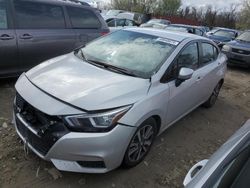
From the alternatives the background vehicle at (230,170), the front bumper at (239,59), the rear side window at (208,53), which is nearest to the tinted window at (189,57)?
the rear side window at (208,53)

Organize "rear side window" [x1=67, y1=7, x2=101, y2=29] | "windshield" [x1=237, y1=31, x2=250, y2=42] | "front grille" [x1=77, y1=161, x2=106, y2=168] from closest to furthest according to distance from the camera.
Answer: "front grille" [x1=77, y1=161, x2=106, y2=168], "rear side window" [x1=67, y1=7, x2=101, y2=29], "windshield" [x1=237, y1=31, x2=250, y2=42]

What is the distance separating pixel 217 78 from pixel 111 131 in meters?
3.47

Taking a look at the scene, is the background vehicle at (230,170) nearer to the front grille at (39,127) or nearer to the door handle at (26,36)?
the front grille at (39,127)

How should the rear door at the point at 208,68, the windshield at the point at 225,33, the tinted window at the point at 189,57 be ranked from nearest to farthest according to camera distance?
the tinted window at the point at 189,57, the rear door at the point at 208,68, the windshield at the point at 225,33

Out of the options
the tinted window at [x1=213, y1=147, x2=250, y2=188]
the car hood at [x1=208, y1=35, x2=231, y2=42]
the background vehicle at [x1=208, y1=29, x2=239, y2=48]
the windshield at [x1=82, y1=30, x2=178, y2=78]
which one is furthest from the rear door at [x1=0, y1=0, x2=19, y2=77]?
the background vehicle at [x1=208, y1=29, x2=239, y2=48]

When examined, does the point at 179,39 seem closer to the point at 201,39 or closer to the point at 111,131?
the point at 201,39

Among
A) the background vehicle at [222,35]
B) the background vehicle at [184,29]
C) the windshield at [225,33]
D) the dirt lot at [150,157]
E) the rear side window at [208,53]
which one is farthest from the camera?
the windshield at [225,33]

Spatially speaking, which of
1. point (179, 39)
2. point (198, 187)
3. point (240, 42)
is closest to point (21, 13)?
point (179, 39)

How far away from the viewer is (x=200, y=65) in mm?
4875

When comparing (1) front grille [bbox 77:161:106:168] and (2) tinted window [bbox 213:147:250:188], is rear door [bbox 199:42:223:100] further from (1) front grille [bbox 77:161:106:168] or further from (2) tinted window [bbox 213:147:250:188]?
(2) tinted window [bbox 213:147:250:188]

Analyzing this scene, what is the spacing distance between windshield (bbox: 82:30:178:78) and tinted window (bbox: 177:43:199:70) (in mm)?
198

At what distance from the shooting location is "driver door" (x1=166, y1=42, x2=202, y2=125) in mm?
3955

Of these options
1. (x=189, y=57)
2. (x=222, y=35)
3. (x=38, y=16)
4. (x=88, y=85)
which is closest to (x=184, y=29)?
(x=222, y=35)

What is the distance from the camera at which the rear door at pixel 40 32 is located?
17.8 feet
